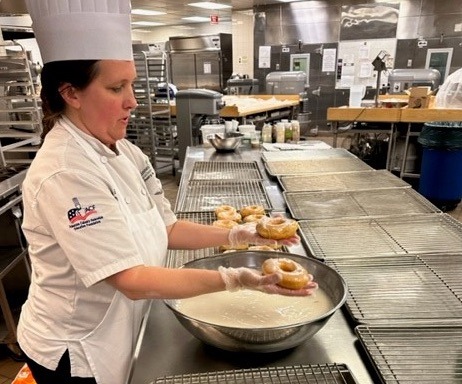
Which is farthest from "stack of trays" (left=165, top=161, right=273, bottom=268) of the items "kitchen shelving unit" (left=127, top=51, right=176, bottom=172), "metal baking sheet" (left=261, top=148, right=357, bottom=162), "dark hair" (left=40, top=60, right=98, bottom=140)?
"kitchen shelving unit" (left=127, top=51, right=176, bottom=172)

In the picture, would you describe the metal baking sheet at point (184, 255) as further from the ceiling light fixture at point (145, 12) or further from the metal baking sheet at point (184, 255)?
the ceiling light fixture at point (145, 12)

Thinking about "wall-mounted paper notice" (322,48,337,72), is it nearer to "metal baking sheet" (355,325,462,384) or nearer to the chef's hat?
the chef's hat

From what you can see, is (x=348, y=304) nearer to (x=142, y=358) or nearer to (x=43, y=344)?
(x=142, y=358)

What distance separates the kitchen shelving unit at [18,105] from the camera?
2.53m

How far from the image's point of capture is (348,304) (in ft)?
3.57

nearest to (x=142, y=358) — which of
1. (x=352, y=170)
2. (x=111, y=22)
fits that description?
(x=111, y=22)

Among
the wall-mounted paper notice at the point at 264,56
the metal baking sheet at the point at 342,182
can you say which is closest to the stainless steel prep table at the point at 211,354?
the metal baking sheet at the point at 342,182

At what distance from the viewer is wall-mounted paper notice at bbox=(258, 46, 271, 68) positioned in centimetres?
914

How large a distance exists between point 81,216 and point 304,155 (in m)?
2.46

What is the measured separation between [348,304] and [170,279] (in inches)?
21.9

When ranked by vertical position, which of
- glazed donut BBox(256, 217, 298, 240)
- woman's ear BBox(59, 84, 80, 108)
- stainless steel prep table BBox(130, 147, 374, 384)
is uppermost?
woman's ear BBox(59, 84, 80, 108)

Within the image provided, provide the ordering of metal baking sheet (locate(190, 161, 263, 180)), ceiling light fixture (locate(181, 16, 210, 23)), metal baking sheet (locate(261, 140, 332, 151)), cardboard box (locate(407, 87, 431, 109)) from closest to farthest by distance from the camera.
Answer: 1. metal baking sheet (locate(190, 161, 263, 180))
2. metal baking sheet (locate(261, 140, 332, 151))
3. cardboard box (locate(407, 87, 431, 109))
4. ceiling light fixture (locate(181, 16, 210, 23))

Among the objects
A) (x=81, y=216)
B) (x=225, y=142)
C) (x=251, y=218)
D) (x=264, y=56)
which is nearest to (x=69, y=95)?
(x=81, y=216)

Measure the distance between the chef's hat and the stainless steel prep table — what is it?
75 cm
